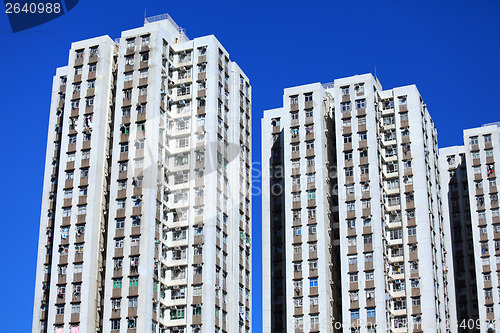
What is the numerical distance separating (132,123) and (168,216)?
937 cm

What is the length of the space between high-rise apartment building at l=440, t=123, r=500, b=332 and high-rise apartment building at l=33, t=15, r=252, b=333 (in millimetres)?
32914

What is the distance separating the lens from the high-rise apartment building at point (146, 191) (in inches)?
Result: 3150

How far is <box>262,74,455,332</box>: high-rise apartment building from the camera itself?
94312mm

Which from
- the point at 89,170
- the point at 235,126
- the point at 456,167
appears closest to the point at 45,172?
the point at 89,170

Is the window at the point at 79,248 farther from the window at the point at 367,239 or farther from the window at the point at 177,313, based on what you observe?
the window at the point at 367,239

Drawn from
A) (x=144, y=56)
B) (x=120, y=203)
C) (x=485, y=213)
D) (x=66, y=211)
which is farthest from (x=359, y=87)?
(x=66, y=211)

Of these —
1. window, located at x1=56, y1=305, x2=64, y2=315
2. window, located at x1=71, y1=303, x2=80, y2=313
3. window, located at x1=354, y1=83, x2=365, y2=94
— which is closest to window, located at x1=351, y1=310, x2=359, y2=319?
window, located at x1=354, y1=83, x2=365, y2=94

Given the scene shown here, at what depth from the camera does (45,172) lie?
88.4m

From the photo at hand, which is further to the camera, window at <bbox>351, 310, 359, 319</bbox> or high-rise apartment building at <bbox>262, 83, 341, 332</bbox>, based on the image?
high-rise apartment building at <bbox>262, 83, 341, 332</bbox>

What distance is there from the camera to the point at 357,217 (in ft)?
318

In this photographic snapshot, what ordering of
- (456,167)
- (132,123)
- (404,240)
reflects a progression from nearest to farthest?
(132,123) < (404,240) < (456,167)

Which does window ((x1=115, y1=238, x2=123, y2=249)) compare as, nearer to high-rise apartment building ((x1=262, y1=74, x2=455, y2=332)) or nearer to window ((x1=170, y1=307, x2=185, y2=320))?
window ((x1=170, y1=307, x2=185, y2=320))

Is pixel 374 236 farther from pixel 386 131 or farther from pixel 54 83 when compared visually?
pixel 54 83

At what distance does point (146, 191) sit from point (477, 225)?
156 ft
